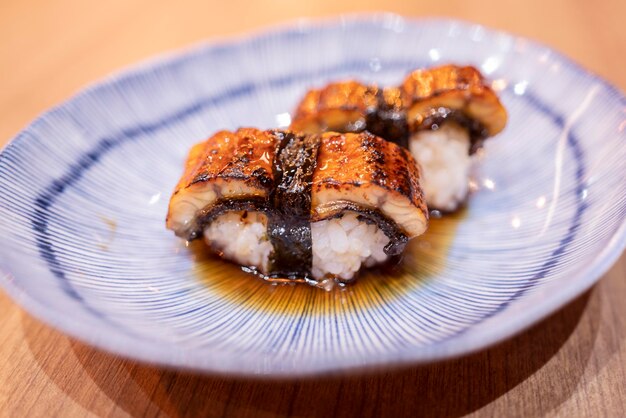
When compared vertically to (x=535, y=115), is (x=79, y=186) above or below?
below

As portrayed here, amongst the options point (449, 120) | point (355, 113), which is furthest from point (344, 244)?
point (449, 120)

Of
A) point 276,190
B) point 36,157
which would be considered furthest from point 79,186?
point 276,190

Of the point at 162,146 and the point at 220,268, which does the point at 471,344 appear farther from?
the point at 162,146

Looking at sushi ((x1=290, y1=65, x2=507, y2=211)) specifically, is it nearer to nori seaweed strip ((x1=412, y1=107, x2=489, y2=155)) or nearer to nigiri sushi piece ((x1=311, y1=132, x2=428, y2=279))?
nori seaweed strip ((x1=412, y1=107, x2=489, y2=155))

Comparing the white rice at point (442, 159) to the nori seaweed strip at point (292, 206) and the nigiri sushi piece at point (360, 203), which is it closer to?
the nigiri sushi piece at point (360, 203)

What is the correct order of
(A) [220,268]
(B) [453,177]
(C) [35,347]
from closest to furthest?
(C) [35,347] → (A) [220,268] → (B) [453,177]

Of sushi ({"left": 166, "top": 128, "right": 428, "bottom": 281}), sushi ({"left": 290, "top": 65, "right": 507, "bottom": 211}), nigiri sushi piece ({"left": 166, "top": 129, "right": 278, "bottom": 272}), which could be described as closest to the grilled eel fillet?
sushi ({"left": 290, "top": 65, "right": 507, "bottom": 211})

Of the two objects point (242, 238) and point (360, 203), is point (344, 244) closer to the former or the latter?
point (360, 203)
